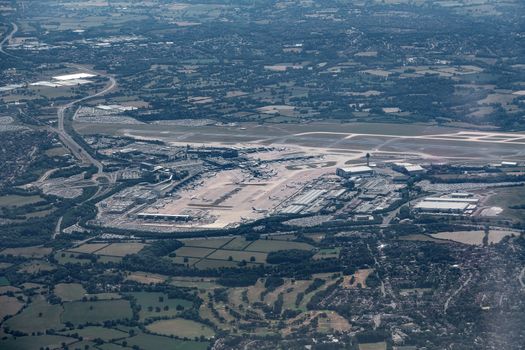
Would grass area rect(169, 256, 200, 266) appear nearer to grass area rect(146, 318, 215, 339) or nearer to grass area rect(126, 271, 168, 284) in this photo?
grass area rect(126, 271, 168, 284)

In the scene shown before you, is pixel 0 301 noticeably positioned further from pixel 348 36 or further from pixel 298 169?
pixel 348 36

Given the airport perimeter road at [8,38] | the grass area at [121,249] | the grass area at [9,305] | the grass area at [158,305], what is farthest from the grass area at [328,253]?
the airport perimeter road at [8,38]

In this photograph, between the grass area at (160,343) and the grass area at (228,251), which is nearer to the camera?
the grass area at (160,343)

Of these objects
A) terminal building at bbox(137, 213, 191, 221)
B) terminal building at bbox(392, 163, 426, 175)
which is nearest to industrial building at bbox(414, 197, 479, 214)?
terminal building at bbox(392, 163, 426, 175)

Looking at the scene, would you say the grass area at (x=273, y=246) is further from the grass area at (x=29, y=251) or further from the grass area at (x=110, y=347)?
the grass area at (x=110, y=347)

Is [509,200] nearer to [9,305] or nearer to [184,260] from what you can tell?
[184,260]
